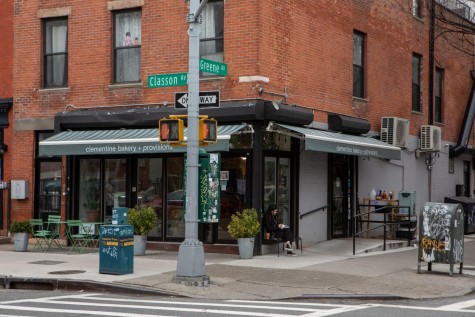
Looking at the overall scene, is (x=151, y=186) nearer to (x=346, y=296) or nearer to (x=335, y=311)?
(x=346, y=296)


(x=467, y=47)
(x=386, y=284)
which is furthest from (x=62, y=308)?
(x=467, y=47)

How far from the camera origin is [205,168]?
14047 millimetres

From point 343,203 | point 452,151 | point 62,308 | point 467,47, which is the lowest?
point 62,308

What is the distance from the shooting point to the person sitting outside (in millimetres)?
17500

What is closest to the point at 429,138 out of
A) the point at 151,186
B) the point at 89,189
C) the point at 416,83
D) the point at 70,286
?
the point at 416,83

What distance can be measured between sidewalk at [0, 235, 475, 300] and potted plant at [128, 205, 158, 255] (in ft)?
0.98

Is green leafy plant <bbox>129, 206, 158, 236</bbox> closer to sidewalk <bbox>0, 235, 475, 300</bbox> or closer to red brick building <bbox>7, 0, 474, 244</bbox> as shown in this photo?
sidewalk <bbox>0, 235, 475, 300</bbox>

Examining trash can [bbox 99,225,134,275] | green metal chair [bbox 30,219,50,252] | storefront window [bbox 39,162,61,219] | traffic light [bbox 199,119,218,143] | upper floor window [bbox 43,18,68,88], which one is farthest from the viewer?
storefront window [bbox 39,162,61,219]

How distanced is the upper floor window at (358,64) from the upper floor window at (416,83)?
12.4 feet

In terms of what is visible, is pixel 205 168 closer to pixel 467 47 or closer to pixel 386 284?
pixel 386 284

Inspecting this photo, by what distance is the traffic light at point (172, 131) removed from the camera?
43.0ft

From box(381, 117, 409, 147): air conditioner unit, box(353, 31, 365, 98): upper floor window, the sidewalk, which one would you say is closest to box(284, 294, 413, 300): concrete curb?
the sidewalk

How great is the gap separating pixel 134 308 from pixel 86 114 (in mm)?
9682

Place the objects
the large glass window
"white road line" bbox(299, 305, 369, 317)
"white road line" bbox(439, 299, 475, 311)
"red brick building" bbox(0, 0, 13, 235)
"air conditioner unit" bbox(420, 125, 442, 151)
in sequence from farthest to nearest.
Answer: "air conditioner unit" bbox(420, 125, 442, 151), "red brick building" bbox(0, 0, 13, 235), the large glass window, "white road line" bbox(439, 299, 475, 311), "white road line" bbox(299, 305, 369, 317)
